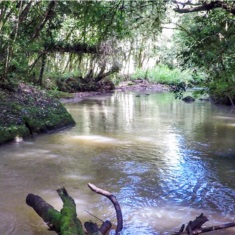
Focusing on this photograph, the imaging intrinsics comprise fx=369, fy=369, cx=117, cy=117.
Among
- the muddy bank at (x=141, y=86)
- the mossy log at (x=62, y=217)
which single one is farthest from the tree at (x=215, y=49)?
the muddy bank at (x=141, y=86)

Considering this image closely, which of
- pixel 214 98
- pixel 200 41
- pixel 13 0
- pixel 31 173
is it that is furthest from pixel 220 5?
pixel 214 98

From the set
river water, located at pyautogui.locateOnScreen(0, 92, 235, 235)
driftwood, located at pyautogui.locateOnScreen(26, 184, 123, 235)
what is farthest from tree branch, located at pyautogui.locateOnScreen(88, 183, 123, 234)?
river water, located at pyautogui.locateOnScreen(0, 92, 235, 235)

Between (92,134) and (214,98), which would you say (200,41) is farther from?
(214,98)

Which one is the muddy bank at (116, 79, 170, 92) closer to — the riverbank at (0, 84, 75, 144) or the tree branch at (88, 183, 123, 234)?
the riverbank at (0, 84, 75, 144)

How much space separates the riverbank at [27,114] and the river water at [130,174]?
0.35 m

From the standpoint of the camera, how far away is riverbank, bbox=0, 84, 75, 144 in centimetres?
840

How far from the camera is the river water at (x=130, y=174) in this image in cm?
436

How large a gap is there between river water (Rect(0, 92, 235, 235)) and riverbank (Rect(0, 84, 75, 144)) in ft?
1.15

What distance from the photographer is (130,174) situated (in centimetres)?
603

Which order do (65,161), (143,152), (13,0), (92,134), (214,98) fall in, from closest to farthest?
(65,161)
(143,152)
(13,0)
(92,134)
(214,98)

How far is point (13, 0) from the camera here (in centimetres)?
864

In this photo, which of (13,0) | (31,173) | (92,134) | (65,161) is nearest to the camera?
(31,173)

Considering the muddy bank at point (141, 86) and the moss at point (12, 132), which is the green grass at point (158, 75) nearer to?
the muddy bank at point (141, 86)

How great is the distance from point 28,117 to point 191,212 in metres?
5.74
